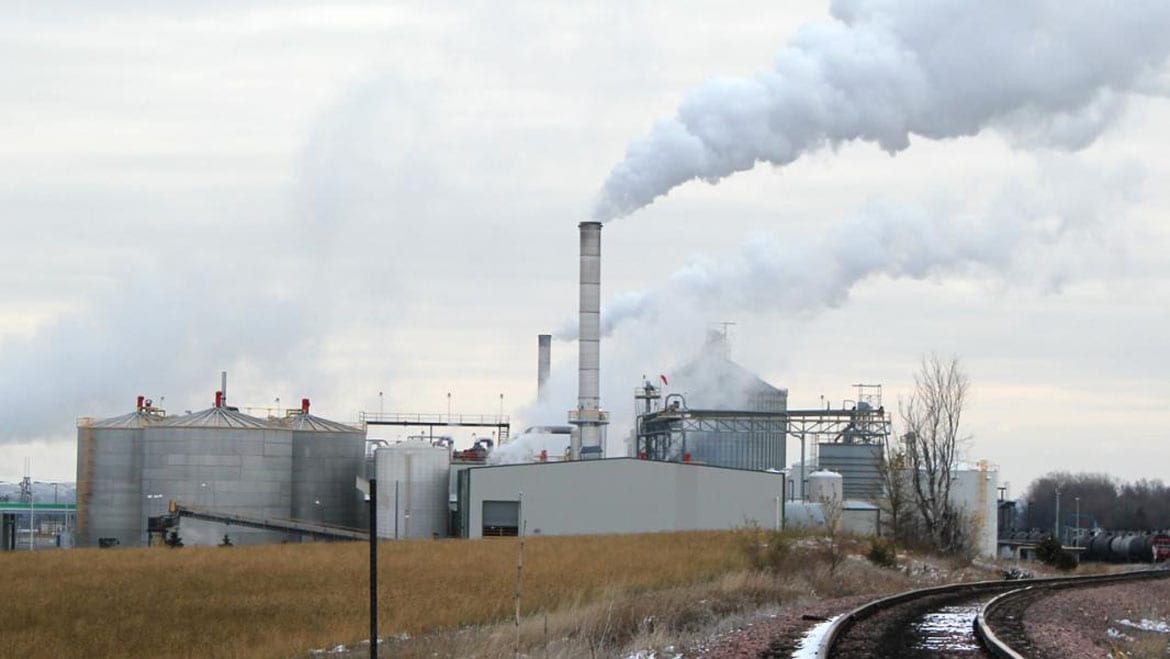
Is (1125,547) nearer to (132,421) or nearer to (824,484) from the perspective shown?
(824,484)

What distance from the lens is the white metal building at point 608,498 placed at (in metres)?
70.1

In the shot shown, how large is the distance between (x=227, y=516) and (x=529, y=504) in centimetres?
1548

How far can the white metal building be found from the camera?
230ft

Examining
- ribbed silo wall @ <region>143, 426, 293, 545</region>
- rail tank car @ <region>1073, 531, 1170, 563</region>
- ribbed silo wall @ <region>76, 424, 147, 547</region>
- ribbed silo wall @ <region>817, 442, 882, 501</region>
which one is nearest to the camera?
ribbed silo wall @ <region>143, 426, 293, 545</region>

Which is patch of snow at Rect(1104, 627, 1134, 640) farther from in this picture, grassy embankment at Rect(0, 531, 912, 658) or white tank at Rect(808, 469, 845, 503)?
white tank at Rect(808, 469, 845, 503)

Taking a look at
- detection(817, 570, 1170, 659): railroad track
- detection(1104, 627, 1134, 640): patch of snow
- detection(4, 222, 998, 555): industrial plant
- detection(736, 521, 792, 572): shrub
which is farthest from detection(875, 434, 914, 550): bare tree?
detection(1104, 627, 1134, 640): patch of snow

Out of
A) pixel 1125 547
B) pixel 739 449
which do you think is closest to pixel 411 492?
→ pixel 739 449

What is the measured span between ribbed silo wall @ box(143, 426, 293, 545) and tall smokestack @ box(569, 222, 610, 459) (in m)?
17.1

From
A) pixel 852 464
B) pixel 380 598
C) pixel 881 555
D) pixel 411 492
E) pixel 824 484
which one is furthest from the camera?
pixel 852 464

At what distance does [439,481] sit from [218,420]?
40.3 feet

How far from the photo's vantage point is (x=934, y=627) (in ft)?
78.4

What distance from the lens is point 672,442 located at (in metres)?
93.2

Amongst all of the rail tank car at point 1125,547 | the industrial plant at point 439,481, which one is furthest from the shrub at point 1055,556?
the rail tank car at point 1125,547

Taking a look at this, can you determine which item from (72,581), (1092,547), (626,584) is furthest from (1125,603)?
(1092,547)
